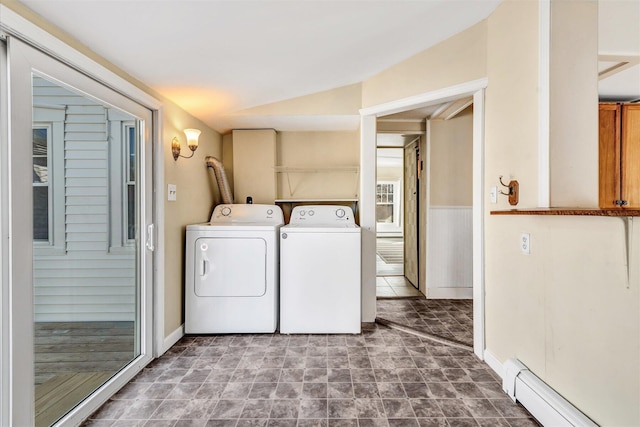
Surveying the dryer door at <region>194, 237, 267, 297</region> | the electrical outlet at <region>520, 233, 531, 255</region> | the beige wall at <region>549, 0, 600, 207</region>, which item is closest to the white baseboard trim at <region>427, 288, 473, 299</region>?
the electrical outlet at <region>520, 233, 531, 255</region>

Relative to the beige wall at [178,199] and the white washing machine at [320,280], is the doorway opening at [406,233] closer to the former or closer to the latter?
the white washing machine at [320,280]


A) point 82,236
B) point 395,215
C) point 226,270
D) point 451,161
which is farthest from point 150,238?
point 395,215

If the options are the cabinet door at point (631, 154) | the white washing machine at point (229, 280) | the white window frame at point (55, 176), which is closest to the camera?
the white window frame at point (55, 176)

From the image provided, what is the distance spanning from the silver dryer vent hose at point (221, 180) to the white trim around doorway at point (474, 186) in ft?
4.78

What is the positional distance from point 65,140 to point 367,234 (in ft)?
7.53

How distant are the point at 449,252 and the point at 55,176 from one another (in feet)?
12.1

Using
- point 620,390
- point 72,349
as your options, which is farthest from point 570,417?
point 72,349

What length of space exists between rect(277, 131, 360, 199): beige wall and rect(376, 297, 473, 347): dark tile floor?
1361 millimetres

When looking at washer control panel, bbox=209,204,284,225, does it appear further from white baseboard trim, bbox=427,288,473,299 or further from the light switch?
white baseboard trim, bbox=427,288,473,299

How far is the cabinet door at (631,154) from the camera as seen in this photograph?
2.01 m

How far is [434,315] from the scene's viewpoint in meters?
3.03

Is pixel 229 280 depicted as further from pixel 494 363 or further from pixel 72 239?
pixel 494 363

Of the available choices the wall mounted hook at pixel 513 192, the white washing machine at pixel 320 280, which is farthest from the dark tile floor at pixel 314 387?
the wall mounted hook at pixel 513 192

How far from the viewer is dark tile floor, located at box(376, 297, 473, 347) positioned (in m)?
2.62
